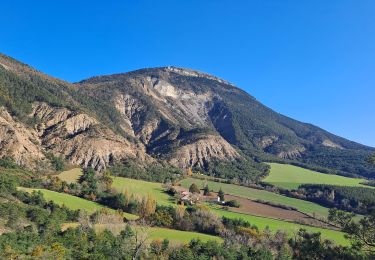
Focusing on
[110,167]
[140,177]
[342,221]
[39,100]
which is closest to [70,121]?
[39,100]

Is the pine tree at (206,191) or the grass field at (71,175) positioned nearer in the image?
the grass field at (71,175)

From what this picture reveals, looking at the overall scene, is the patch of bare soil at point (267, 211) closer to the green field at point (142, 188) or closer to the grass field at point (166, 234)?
the green field at point (142, 188)

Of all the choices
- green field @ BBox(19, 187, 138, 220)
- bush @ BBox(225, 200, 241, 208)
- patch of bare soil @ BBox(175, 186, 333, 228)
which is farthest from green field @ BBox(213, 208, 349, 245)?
green field @ BBox(19, 187, 138, 220)

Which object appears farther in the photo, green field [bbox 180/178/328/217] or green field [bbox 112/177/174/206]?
green field [bbox 180/178/328/217]

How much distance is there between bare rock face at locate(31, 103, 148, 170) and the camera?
160 metres

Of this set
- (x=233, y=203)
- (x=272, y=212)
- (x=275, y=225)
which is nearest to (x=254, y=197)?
(x=233, y=203)

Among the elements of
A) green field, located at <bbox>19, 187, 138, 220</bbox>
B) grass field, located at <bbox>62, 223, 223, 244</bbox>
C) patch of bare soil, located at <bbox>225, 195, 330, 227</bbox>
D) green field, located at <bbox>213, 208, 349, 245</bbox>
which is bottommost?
grass field, located at <bbox>62, 223, 223, 244</bbox>

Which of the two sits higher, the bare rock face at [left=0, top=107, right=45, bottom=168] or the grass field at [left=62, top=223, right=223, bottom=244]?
the bare rock face at [left=0, top=107, right=45, bottom=168]

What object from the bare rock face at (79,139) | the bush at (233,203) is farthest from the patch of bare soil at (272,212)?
the bare rock face at (79,139)

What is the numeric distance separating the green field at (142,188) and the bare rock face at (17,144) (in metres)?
27.4

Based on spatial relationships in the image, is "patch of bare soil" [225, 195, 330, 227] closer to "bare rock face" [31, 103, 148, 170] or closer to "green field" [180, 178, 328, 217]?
"green field" [180, 178, 328, 217]

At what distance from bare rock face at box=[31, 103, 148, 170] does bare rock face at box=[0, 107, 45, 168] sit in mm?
12186

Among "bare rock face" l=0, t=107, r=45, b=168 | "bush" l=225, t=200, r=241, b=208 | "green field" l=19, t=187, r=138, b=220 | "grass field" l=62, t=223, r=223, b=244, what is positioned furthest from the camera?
"bare rock face" l=0, t=107, r=45, b=168

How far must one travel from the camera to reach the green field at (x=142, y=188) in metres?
122
